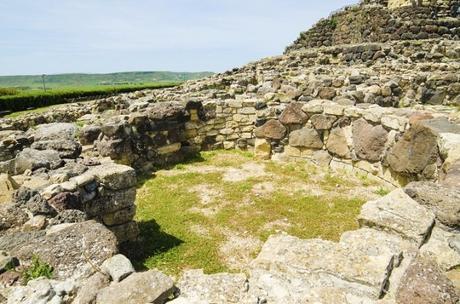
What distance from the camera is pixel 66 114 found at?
44.9ft

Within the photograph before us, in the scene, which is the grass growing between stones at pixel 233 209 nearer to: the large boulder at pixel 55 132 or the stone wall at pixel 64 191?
the stone wall at pixel 64 191

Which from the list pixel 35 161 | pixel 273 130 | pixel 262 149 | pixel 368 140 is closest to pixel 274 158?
pixel 262 149

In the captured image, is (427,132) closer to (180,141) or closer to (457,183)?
(457,183)

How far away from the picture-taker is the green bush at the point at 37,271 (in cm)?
281

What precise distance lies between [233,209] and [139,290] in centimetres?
368

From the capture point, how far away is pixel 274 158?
8.56 metres

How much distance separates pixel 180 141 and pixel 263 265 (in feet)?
20.5

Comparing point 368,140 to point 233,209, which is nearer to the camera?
point 233,209

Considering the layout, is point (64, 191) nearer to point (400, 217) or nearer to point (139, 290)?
point (139, 290)

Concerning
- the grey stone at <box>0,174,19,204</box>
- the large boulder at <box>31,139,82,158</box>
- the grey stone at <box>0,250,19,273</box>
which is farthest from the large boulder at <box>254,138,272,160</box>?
the grey stone at <box>0,250,19,273</box>

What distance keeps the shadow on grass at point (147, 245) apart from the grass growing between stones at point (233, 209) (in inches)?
0.6

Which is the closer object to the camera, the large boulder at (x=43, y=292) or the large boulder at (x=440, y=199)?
the large boulder at (x=43, y=292)

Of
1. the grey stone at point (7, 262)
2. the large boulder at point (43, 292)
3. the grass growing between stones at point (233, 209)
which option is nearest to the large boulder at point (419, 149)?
the grass growing between stones at point (233, 209)

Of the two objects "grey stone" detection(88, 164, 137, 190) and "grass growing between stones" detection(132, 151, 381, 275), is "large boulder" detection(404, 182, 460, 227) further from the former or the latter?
"grey stone" detection(88, 164, 137, 190)
